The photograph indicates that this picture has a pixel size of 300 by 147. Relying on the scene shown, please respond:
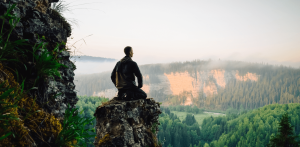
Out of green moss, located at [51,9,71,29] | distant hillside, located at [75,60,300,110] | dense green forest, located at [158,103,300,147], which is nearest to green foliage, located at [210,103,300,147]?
dense green forest, located at [158,103,300,147]

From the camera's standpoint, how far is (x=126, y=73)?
654cm

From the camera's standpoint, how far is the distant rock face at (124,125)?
18.6ft

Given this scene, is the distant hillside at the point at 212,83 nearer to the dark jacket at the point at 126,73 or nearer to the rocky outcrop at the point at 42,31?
the dark jacket at the point at 126,73

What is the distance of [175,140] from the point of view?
5775 centimetres

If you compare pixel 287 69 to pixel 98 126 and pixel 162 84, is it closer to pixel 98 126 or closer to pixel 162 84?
pixel 162 84

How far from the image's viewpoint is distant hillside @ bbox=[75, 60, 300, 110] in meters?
108

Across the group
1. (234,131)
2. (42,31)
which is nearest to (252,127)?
(234,131)

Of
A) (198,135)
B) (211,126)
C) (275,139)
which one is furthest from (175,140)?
(275,139)

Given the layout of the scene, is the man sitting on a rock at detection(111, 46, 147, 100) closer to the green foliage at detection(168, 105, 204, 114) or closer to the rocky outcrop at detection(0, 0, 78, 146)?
the rocky outcrop at detection(0, 0, 78, 146)

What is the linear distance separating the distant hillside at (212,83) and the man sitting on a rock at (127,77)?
109 metres

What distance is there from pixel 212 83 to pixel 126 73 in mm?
131022

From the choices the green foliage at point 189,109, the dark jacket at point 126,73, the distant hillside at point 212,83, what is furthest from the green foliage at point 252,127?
the dark jacket at point 126,73

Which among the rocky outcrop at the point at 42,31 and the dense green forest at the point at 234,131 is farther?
the dense green forest at the point at 234,131

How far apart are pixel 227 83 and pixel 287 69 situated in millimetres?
40638
